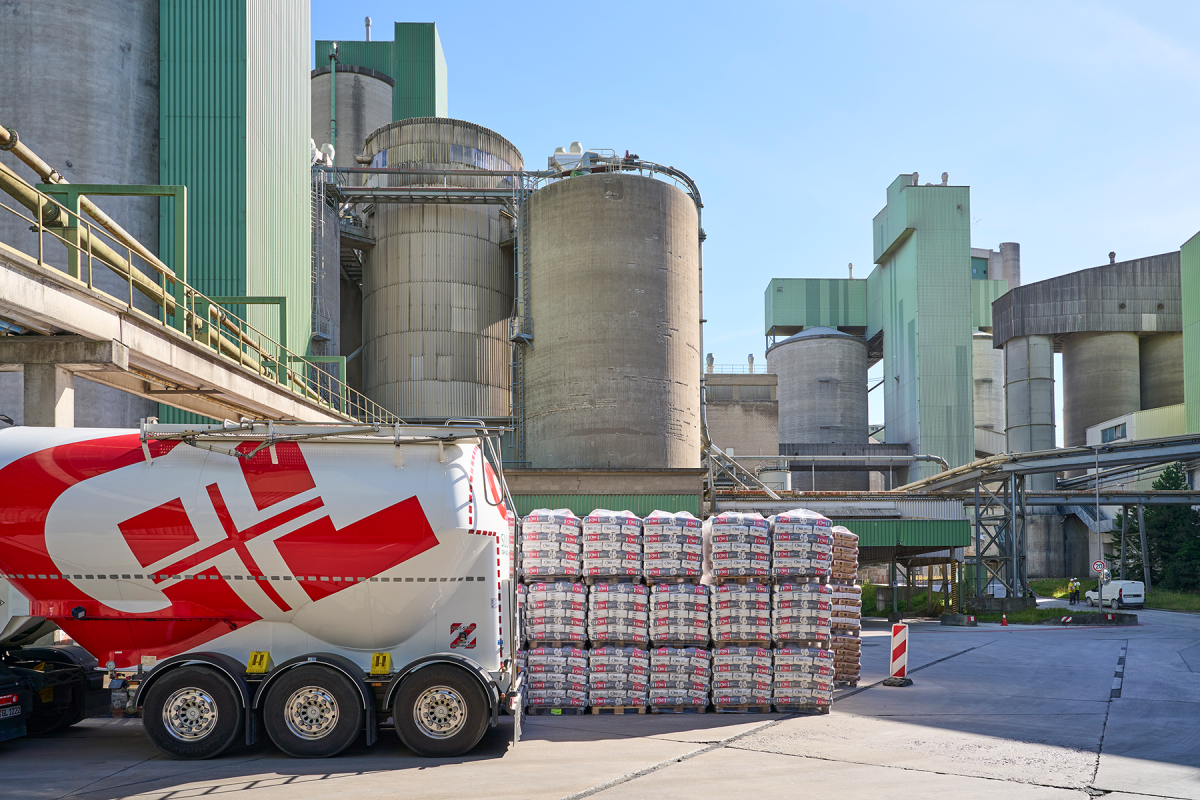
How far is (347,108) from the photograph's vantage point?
55500 millimetres

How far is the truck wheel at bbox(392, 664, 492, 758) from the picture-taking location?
10422mm

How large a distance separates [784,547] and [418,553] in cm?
551

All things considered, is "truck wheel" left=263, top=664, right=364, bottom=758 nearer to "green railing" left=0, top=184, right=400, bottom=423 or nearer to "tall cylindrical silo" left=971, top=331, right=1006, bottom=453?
"green railing" left=0, top=184, right=400, bottom=423

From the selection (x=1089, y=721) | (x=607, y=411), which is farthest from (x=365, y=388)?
(x=1089, y=721)

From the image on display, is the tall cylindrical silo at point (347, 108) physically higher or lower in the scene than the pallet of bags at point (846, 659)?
higher

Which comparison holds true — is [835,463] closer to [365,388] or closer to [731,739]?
[365,388]

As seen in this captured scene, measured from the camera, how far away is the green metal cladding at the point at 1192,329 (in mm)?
54844

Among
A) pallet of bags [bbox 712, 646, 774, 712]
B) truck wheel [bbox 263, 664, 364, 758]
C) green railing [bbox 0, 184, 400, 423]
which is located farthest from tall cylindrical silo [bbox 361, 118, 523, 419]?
truck wheel [bbox 263, 664, 364, 758]

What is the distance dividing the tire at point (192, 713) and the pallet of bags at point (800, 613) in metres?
7.09

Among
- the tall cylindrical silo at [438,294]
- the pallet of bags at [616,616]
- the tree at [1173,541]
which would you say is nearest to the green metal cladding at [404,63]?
the tall cylindrical silo at [438,294]

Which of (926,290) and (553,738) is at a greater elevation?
(926,290)

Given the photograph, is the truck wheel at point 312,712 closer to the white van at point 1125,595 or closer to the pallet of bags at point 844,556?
the pallet of bags at point 844,556

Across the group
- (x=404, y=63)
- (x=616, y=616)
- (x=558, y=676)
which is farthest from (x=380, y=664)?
(x=404, y=63)

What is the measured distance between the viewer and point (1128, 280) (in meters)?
63.8
